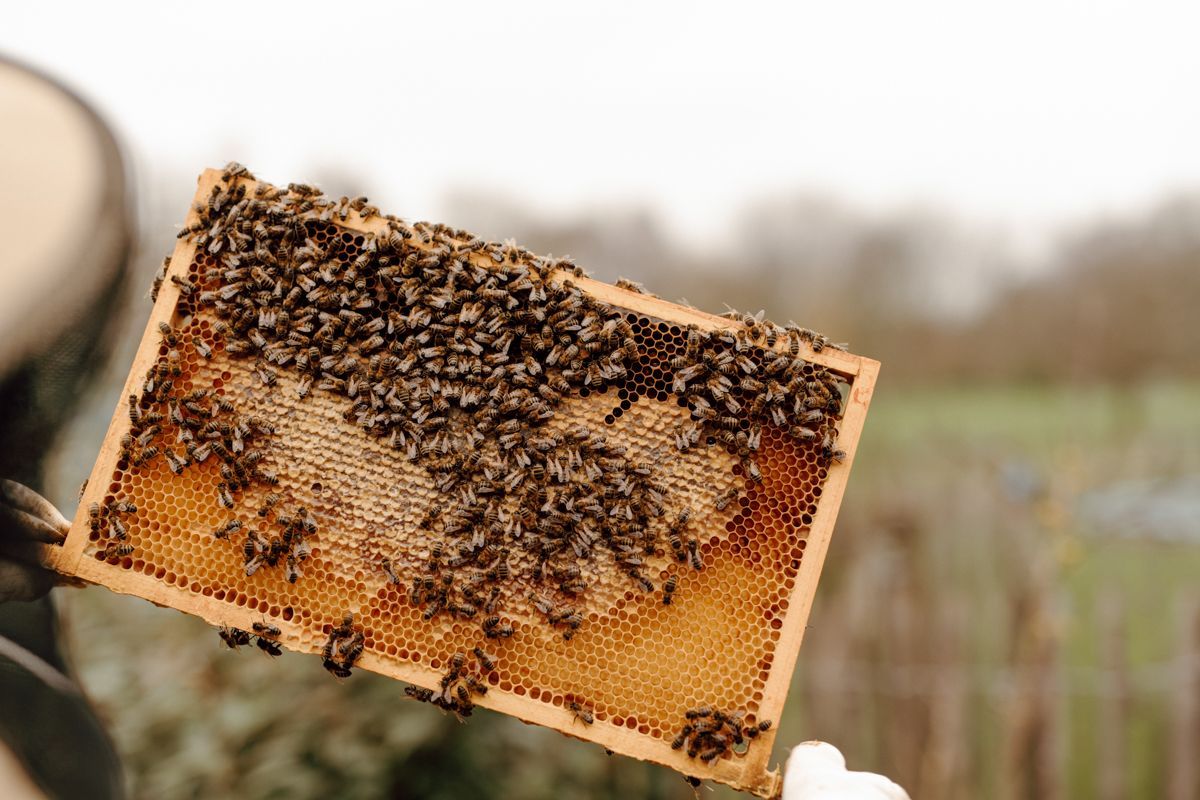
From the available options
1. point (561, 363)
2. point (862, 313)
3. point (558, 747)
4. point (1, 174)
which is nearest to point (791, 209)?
point (862, 313)

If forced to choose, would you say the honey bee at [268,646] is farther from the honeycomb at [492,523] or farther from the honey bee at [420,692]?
the honey bee at [420,692]

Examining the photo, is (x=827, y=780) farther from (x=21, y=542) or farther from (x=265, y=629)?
(x=21, y=542)

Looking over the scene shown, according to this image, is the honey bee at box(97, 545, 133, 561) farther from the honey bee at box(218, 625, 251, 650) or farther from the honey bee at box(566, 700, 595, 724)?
the honey bee at box(566, 700, 595, 724)

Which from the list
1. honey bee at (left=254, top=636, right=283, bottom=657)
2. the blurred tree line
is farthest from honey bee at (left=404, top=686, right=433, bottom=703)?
the blurred tree line

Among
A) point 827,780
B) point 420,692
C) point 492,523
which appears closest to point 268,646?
point 420,692

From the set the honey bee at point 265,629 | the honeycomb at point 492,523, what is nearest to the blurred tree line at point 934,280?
the honeycomb at point 492,523

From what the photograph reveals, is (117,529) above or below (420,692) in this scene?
above
